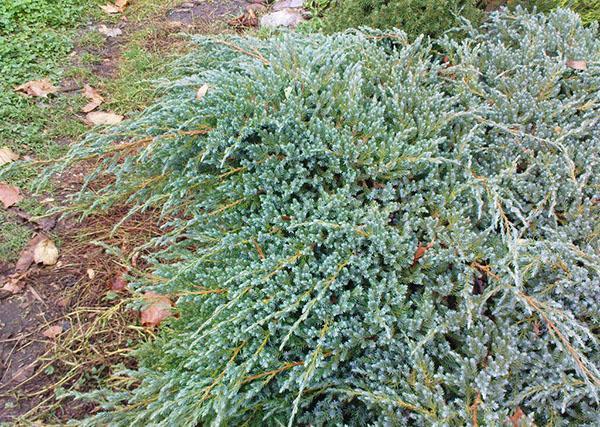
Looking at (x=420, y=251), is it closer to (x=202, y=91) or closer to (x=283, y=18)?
(x=202, y=91)

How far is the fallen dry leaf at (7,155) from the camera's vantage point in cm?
297

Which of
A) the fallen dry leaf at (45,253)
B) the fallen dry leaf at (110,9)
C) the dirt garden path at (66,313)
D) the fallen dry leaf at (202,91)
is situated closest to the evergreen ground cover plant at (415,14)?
the fallen dry leaf at (202,91)

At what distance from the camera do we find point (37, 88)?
135 inches

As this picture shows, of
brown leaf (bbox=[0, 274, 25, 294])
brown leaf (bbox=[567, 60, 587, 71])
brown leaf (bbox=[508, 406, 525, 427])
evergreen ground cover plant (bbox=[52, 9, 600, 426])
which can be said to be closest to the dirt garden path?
brown leaf (bbox=[0, 274, 25, 294])

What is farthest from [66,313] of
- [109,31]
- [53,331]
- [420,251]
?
[109,31]

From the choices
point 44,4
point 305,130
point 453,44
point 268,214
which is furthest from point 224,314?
point 44,4

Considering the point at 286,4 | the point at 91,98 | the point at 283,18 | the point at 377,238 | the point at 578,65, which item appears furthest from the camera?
the point at 286,4

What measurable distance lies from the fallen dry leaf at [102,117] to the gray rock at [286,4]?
5.25 ft

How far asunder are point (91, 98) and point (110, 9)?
1176 mm

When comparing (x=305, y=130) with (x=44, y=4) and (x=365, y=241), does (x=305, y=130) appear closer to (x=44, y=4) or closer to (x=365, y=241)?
(x=365, y=241)

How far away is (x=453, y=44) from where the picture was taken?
90.4 inches

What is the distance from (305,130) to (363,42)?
0.65 meters

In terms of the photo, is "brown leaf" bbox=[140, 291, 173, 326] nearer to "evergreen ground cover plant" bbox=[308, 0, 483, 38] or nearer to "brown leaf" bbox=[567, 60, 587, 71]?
"evergreen ground cover plant" bbox=[308, 0, 483, 38]

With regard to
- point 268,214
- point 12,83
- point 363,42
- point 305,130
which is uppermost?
point 363,42
